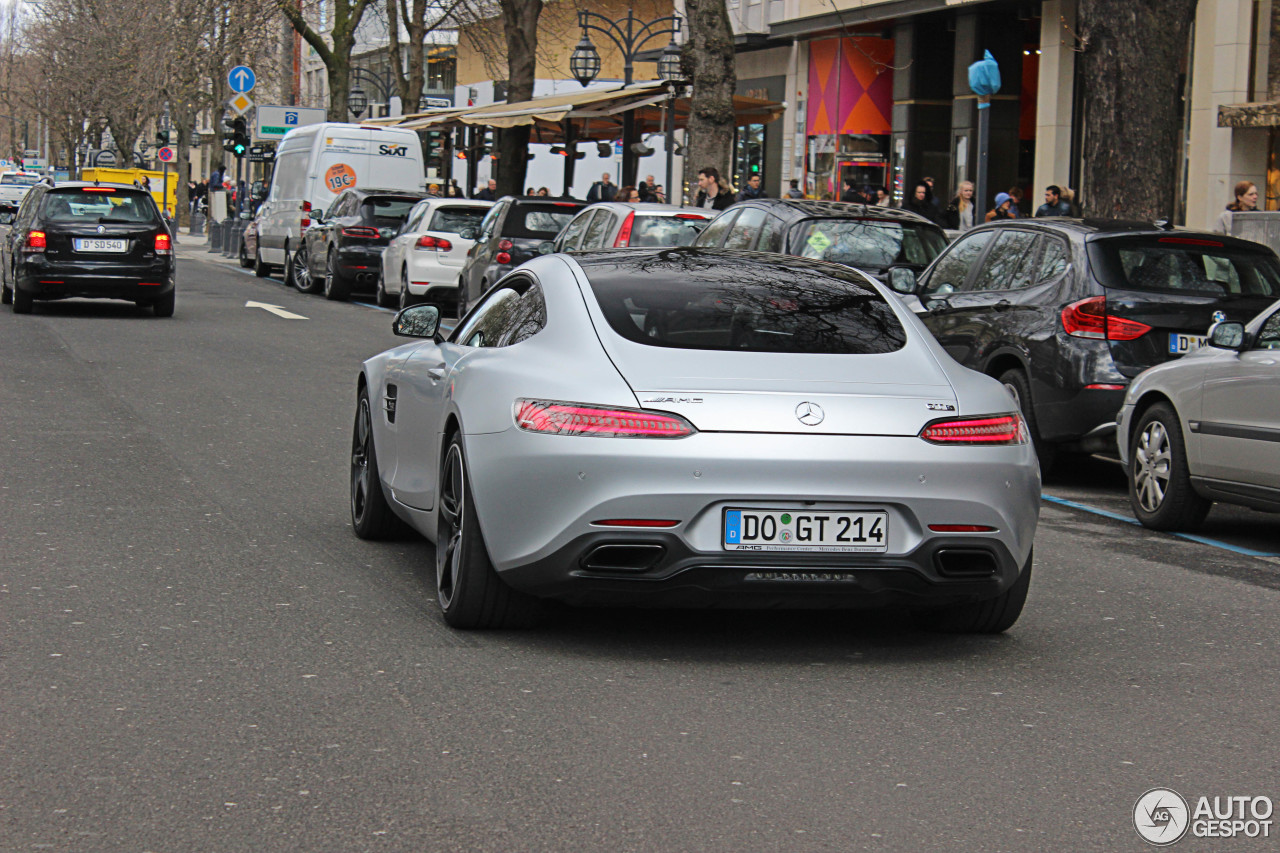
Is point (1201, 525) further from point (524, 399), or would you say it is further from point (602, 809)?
point (602, 809)

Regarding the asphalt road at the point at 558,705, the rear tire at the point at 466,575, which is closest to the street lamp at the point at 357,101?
the asphalt road at the point at 558,705

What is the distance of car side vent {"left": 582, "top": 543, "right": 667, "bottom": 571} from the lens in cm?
570

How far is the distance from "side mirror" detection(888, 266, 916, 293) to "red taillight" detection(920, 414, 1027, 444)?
5.62 meters

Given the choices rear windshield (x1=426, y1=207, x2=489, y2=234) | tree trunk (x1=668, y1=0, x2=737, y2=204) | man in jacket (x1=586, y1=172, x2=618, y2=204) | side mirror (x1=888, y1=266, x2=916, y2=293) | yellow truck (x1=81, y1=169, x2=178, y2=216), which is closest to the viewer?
side mirror (x1=888, y1=266, x2=916, y2=293)

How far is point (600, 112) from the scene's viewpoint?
29.2 meters

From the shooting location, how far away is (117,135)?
269 feet

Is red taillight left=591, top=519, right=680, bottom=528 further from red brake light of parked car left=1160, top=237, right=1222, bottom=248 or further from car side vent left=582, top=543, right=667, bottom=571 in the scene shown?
red brake light of parked car left=1160, top=237, right=1222, bottom=248

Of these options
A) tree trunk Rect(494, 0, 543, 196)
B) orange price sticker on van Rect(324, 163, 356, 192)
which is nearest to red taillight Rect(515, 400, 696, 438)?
orange price sticker on van Rect(324, 163, 356, 192)

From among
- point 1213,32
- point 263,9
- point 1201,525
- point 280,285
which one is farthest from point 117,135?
point 1201,525

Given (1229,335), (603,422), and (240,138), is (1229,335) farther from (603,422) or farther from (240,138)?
(240,138)

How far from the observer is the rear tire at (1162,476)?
9383 millimetres

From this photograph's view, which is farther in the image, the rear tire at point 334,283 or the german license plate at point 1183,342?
the rear tire at point 334,283

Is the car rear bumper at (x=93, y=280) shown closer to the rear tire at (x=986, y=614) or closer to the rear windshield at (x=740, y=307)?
the rear windshield at (x=740, y=307)

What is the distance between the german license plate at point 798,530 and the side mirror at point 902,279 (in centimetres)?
609
